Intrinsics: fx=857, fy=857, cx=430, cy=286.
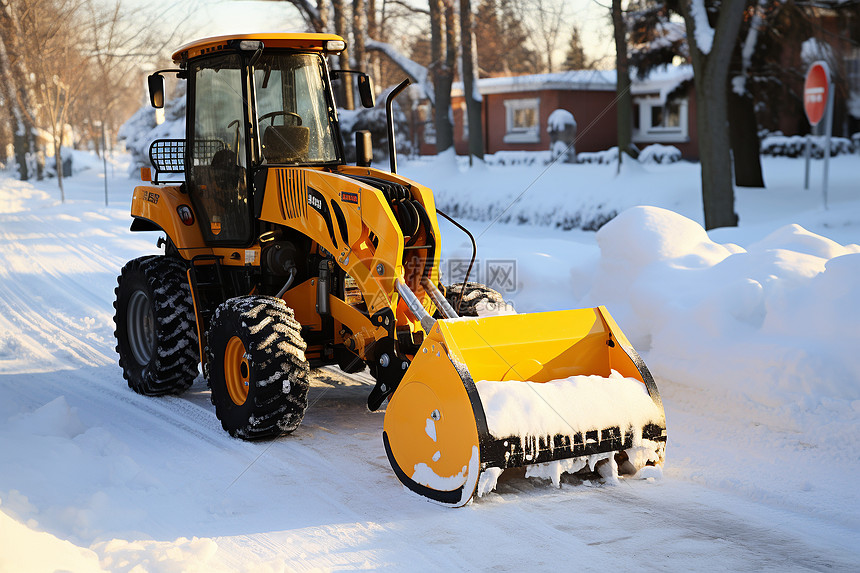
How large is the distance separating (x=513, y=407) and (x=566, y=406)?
0.34 metres

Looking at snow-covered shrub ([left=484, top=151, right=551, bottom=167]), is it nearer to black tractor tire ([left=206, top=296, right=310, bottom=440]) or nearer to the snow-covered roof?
the snow-covered roof

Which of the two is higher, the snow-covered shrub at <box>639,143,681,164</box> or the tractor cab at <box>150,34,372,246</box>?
the tractor cab at <box>150,34,372,246</box>

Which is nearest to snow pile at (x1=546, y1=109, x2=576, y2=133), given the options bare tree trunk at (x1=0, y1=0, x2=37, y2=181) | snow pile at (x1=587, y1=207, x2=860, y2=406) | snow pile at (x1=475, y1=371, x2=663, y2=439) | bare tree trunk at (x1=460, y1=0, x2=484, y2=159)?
bare tree trunk at (x1=460, y1=0, x2=484, y2=159)

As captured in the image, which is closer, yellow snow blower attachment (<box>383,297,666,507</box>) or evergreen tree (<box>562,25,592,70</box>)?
yellow snow blower attachment (<box>383,297,666,507</box>)

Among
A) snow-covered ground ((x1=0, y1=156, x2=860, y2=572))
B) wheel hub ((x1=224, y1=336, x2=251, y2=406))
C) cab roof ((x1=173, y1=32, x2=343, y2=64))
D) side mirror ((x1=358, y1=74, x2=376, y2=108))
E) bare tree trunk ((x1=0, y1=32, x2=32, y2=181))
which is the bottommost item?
snow-covered ground ((x1=0, y1=156, x2=860, y2=572))

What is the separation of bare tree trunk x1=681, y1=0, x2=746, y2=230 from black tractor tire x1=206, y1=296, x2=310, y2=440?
392 inches

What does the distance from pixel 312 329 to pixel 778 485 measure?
326 cm

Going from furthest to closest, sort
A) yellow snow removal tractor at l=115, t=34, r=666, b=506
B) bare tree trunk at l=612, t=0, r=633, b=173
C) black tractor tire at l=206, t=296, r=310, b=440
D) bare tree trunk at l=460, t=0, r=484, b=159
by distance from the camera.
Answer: bare tree trunk at l=460, t=0, r=484, b=159 < bare tree trunk at l=612, t=0, r=633, b=173 < black tractor tire at l=206, t=296, r=310, b=440 < yellow snow removal tractor at l=115, t=34, r=666, b=506

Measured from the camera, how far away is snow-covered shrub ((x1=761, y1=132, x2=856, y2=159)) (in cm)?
2869

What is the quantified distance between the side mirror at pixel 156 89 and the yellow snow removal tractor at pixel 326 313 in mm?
18

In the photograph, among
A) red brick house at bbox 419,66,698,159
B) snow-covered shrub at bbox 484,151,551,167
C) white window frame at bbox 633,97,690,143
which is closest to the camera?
snow-covered shrub at bbox 484,151,551,167

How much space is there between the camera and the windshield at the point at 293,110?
20.4ft

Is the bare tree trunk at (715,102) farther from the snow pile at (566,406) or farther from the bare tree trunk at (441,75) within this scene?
the bare tree trunk at (441,75)

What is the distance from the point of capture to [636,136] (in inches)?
1417
